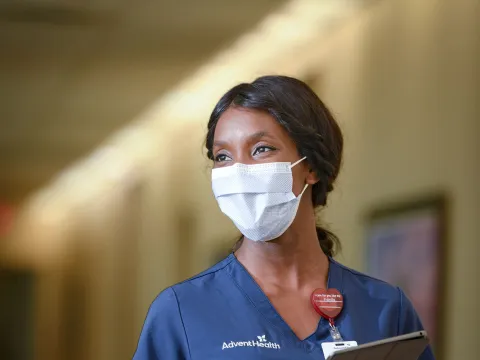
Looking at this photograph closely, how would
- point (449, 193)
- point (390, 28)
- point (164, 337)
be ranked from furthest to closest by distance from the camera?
1. point (390, 28)
2. point (449, 193)
3. point (164, 337)

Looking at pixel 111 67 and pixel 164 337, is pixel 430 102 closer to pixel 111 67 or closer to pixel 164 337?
pixel 111 67

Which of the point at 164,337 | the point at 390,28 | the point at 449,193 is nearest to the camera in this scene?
the point at 164,337

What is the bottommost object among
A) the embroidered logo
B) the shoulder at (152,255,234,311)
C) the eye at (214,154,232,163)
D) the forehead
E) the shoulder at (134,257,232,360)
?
the embroidered logo

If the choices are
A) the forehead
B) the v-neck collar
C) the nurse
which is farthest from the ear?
the v-neck collar

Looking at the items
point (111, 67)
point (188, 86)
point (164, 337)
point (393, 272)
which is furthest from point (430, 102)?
point (164, 337)

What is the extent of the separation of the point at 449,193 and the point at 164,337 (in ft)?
7.78

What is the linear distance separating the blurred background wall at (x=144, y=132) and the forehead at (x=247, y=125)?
230cm

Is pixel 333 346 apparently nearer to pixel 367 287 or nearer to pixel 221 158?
pixel 367 287

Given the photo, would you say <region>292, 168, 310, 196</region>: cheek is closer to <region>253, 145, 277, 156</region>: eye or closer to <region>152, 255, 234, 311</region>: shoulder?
<region>253, 145, 277, 156</region>: eye

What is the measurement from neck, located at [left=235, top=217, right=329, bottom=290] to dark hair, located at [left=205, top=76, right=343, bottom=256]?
0.43ft

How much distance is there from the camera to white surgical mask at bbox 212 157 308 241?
2053 mm

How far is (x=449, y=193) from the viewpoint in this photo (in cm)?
408

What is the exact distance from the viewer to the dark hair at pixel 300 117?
6.77 ft

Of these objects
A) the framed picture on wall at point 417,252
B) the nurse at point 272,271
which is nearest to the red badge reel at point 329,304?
the nurse at point 272,271
